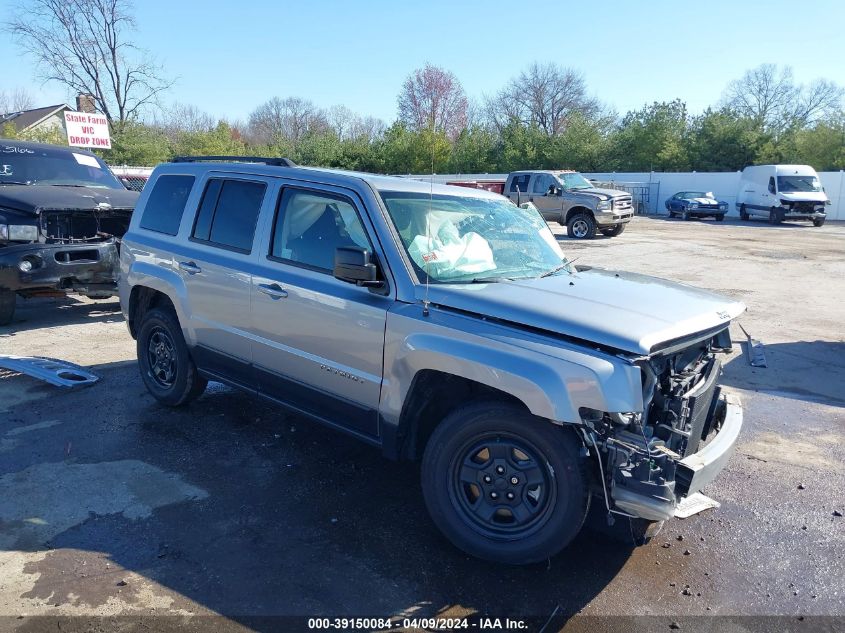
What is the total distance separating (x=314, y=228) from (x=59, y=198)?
5.86 m

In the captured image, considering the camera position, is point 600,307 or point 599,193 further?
point 599,193

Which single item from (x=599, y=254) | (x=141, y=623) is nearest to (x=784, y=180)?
(x=599, y=254)

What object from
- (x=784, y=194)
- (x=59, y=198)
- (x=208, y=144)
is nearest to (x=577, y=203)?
(x=784, y=194)

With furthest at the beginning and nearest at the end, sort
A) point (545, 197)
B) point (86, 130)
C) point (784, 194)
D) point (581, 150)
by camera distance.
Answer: point (581, 150) < point (784, 194) < point (545, 197) < point (86, 130)

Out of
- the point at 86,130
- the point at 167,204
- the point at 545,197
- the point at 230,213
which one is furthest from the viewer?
the point at 545,197

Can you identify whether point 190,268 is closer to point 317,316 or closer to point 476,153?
point 317,316

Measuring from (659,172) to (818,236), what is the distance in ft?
66.0

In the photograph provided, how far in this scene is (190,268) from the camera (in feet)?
16.4

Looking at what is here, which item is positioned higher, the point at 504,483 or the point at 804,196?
the point at 804,196

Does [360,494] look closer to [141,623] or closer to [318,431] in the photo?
[318,431]

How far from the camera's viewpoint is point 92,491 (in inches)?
164

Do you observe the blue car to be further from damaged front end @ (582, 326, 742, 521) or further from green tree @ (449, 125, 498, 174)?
damaged front end @ (582, 326, 742, 521)

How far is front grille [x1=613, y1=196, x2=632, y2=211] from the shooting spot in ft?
68.6

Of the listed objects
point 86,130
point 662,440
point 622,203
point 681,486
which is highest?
point 86,130
